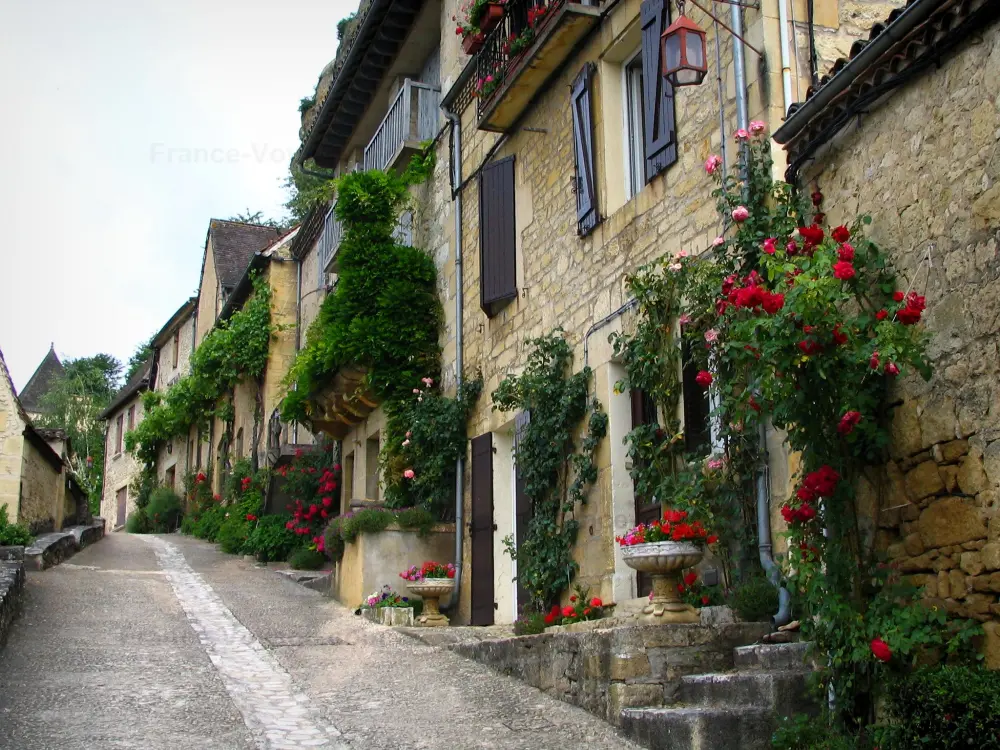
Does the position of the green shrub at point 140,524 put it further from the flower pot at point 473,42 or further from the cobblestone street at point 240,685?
the flower pot at point 473,42

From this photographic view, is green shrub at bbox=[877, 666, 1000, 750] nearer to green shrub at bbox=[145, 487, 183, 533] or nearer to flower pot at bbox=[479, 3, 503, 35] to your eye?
flower pot at bbox=[479, 3, 503, 35]

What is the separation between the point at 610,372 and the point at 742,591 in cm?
254

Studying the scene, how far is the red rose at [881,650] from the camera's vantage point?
503cm

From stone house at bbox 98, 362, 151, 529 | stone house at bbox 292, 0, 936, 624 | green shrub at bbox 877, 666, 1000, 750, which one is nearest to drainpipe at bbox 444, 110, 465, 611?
stone house at bbox 292, 0, 936, 624

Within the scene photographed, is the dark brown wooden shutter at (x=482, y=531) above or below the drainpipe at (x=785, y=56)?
below

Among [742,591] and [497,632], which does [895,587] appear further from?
[497,632]

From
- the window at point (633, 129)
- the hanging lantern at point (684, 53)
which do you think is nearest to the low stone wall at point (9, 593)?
the window at point (633, 129)

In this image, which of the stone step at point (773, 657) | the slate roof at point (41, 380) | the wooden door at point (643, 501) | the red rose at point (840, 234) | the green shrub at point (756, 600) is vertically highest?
the slate roof at point (41, 380)

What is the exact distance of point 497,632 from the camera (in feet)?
32.1

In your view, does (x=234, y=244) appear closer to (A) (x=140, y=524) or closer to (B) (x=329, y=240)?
(A) (x=140, y=524)

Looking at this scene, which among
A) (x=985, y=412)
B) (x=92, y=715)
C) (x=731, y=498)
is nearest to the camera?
(x=985, y=412)

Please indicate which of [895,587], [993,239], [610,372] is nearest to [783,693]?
[895,587]

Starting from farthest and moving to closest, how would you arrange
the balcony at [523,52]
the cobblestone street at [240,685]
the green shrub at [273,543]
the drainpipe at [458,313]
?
the green shrub at [273,543] → the drainpipe at [458,313] → the balcony at [523,52] → the cobblestone street at [240,685]

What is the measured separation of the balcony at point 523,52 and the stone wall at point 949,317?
4.04 meters
